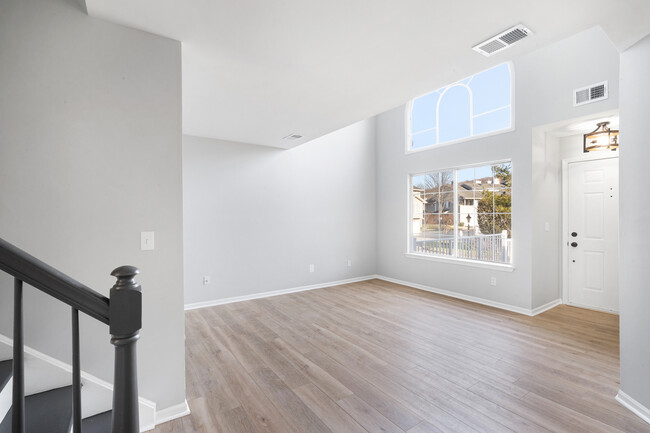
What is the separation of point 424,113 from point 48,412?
5.97m

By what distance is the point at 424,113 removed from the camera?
5684 mm

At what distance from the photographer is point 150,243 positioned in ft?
6.55

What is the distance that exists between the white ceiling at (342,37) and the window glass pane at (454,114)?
2.33 meters

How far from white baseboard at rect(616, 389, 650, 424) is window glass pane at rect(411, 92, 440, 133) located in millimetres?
4375

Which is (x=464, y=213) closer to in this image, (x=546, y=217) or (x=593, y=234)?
(x=546, y=217)

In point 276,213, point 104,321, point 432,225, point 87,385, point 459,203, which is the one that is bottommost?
point 87,385

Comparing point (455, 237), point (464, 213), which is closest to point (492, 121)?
point (464, 213)

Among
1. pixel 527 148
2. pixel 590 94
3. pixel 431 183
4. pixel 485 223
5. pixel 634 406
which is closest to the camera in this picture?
pixel 634 406

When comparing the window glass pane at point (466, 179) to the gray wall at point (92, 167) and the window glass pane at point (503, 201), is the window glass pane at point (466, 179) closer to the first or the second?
the window glass pane at point (503, 201)

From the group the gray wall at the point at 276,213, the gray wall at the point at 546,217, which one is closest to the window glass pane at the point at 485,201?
the gray wall at the point at 546,217

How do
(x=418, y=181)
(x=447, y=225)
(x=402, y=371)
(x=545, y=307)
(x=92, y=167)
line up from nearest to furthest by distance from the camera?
(x=92, y=167) → (x=402, y=371) → (x=545, y=307) → (x=447, y=225) → (x=418, y=181)

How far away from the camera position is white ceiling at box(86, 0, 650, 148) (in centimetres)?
179

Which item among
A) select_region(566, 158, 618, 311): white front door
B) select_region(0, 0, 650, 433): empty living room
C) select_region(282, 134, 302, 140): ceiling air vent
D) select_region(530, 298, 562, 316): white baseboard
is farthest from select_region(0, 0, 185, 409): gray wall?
select_region(566, 158, 618, 311): white front door

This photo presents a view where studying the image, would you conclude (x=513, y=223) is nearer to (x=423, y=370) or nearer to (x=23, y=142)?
(x=423, y=370)
